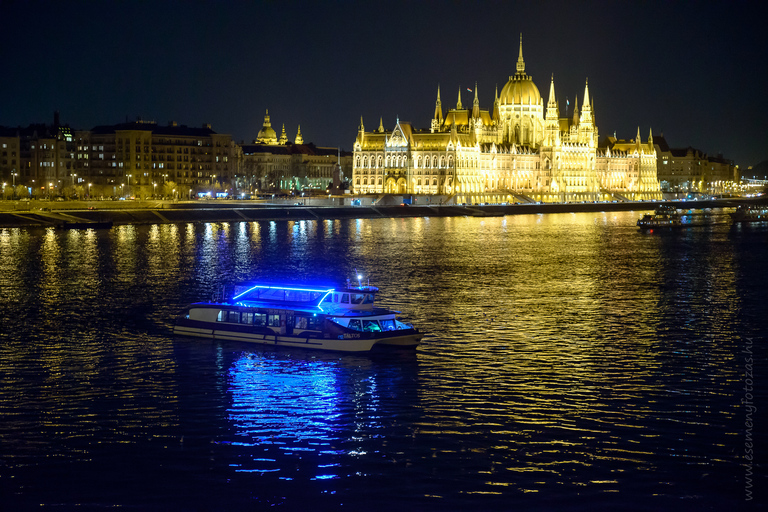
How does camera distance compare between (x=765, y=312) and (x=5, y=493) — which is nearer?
(x=5, y=493)

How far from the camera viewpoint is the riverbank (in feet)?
426

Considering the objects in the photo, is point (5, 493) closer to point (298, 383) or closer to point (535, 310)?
point (298, 383)

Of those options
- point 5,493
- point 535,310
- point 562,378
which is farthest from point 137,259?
point 5,493

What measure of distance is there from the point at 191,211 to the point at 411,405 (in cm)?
12047

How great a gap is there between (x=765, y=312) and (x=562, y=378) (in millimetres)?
20398

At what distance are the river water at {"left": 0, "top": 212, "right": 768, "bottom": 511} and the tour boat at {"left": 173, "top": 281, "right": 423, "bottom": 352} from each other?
778 millimetres

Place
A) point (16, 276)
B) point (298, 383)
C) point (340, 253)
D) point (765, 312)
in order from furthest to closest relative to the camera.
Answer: point (340, 253) < point (16, 276) < point (765, 312) < point (298, 383)

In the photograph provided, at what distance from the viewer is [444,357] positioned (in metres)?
36.5

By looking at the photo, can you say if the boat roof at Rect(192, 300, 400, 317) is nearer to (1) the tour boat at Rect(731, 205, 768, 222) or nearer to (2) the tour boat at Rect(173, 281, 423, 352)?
(2) the tour boat at Rect(173, 281, 423, 352)

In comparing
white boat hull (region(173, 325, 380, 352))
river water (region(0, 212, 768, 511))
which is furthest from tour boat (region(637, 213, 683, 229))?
white boat hull (region(173, 325, 380, 352))

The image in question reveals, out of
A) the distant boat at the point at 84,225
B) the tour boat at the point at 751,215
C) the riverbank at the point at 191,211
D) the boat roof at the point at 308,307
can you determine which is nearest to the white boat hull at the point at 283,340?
the boat roof at the point at 308,307

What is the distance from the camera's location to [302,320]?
38.4 meters

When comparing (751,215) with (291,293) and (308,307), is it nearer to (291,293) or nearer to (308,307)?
(291,293)

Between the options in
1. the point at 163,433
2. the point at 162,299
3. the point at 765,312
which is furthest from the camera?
the point at 162,299
